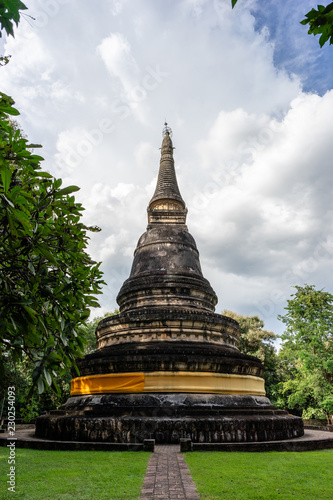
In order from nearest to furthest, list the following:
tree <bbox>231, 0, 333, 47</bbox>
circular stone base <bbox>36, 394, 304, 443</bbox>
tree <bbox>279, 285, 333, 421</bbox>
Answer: tree <bbox>231, 0, 333, 47</bbox> → circular stone base <bbox>36, 394, 304, 443</bbox> → tree <bbox>279, 285, 333, 421</bbox>

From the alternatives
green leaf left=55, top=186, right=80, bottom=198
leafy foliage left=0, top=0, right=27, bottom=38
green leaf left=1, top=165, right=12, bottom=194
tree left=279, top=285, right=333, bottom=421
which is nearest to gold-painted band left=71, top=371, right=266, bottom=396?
green leaf left=55, top=186, right=80, bottom=198

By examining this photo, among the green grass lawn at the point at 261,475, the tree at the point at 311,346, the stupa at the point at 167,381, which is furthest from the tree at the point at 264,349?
the green grass lawn at the point at 261,475

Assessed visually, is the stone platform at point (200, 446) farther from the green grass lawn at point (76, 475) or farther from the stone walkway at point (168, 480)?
the stone walkway at point (168, 480)

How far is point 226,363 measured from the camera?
13.3 metres

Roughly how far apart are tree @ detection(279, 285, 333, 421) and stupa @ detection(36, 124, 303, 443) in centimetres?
1286

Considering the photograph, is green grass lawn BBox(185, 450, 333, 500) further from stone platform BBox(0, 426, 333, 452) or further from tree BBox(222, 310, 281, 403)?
tree BBox(222, 310, 281, 403)

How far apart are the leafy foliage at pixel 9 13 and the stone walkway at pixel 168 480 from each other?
659cm

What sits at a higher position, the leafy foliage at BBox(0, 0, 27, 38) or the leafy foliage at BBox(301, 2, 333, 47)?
the leafy foliage at BBox(0, 0, 27, 38)

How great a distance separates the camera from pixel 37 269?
462 cm

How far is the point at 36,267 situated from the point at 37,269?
0.91 ft

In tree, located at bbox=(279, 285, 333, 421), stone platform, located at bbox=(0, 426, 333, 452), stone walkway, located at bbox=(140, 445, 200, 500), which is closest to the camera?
stone walkway, located at bbox=(140, 445, 200, 500)

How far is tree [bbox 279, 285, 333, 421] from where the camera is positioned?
25766mm

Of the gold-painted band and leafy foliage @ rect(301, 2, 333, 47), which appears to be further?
the gold-painted band

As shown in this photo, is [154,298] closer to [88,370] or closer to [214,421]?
[88,370]
